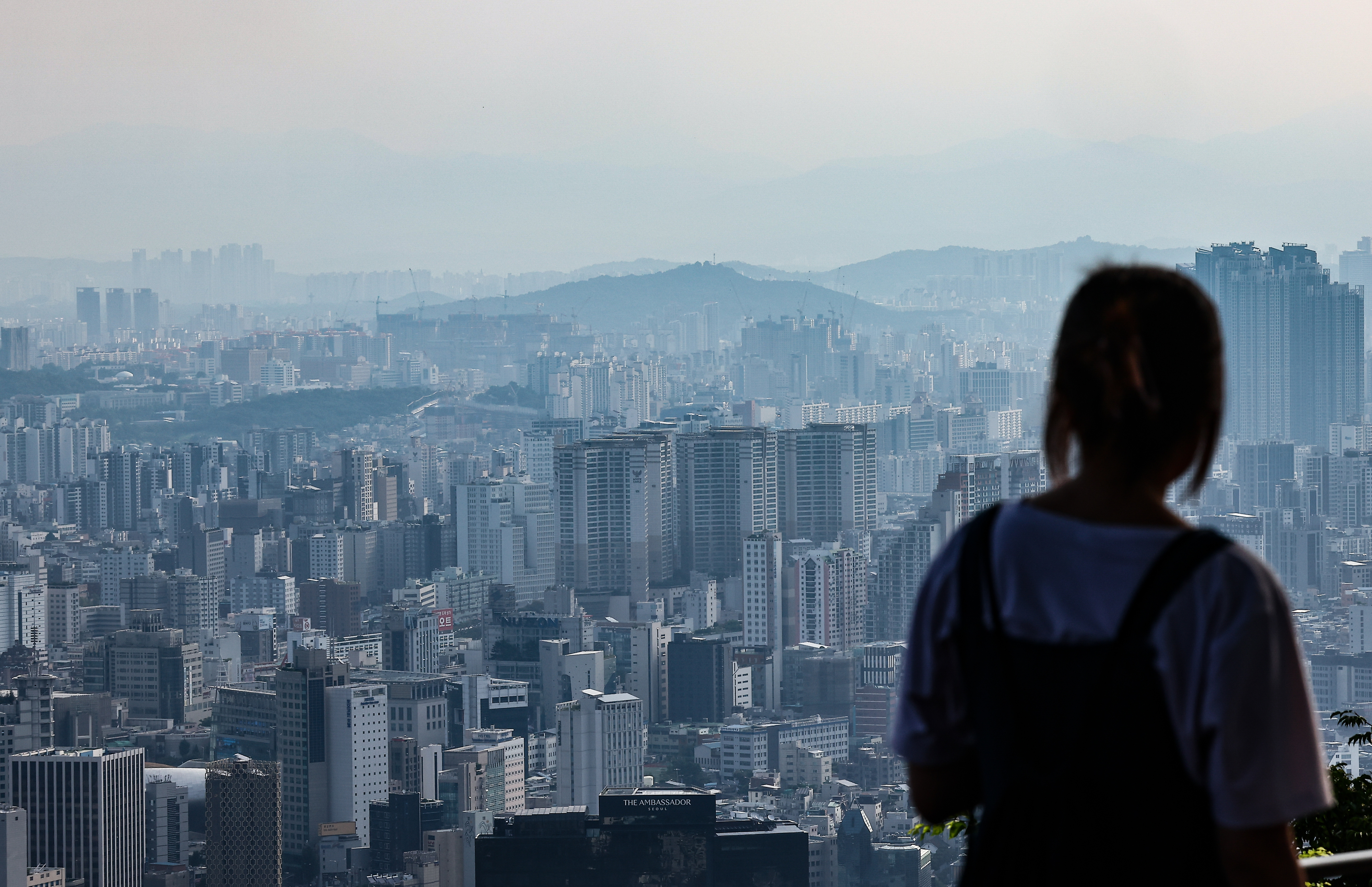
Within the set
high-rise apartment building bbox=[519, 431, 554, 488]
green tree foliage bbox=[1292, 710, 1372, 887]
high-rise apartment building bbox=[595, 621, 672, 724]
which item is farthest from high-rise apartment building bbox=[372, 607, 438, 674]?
green tree foliage bbox=[1292, 710, 1372, 887]

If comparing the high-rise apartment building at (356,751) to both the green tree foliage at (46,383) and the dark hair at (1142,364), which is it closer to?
the dark hair at (1142,364)

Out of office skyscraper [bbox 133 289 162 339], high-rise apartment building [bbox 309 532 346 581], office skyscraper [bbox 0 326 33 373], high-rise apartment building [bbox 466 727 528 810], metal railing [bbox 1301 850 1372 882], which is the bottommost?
high-rise apartment building [bbox 466 727 528 810]

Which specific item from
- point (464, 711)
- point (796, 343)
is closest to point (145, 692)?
point (464, 711)

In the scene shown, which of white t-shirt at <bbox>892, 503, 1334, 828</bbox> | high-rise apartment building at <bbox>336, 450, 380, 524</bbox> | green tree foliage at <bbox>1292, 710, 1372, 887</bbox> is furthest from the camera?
high-rise apartment building at <bbox>336, 450, 380, 524</bbox>

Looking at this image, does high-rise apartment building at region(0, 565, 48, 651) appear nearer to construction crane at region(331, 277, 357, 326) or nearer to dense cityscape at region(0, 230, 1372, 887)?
dense cityscape at region(0, 230, 1372, 887)

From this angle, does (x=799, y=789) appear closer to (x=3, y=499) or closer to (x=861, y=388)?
(x=3, y=499)
